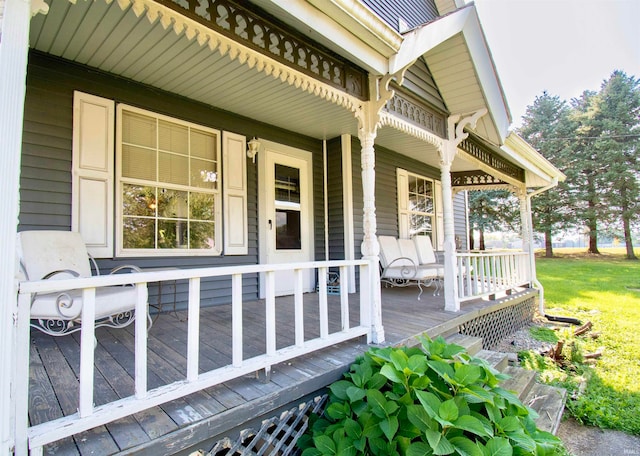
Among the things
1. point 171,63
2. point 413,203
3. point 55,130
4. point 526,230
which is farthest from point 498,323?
point 55,130

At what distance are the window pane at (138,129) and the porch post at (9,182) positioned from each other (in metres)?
2.41

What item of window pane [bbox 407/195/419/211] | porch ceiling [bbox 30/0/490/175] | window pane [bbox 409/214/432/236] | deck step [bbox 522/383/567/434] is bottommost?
deck step [bbox 522/383/567/434]

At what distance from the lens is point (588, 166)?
57.1ft

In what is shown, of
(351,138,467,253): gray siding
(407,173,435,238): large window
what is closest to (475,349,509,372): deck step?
(351,138,467,253): gray siding

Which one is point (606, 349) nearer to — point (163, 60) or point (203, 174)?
point (203, 174)

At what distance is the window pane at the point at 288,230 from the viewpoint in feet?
15.8

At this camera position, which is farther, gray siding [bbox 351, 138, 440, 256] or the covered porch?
gray siding [bbox 351, 138, 440, 256]

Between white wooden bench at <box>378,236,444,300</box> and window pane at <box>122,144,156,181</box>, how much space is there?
354 cm

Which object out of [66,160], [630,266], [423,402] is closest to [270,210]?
[66,160]

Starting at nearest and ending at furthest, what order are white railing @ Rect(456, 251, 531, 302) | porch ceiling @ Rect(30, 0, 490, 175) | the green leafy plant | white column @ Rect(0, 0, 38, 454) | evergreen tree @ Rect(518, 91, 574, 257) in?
white column @ Rect(0, 0, 38, 454), the green leafy plant, porch ceiling @ Rect(30, 0, 490, 175), white railing @ Rect(456, 251, 531, 302), evergreen tree @ Rect(518, 91, 574, 257)

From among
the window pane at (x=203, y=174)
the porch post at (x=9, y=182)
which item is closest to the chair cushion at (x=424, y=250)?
the window pane at (x=203, y=174)

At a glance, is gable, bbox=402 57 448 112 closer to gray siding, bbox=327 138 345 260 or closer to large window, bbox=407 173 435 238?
gray siding, bbox=327 138 345 260

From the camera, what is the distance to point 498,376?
1.91m

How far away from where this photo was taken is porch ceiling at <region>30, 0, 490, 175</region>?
8.28 feet
